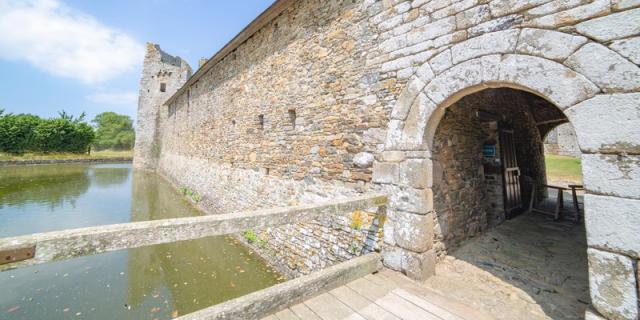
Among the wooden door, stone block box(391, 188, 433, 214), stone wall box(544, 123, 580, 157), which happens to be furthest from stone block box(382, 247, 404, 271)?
stone wall box(544, 123, 580, 157)

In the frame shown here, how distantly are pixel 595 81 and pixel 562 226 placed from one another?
171 inches

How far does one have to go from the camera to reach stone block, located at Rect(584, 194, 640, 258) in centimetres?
167

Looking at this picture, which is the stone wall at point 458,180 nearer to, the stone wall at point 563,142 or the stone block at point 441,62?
the stone block at point 441,62

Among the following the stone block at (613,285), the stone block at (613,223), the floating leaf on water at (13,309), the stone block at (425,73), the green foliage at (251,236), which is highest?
the stone block at (425,73)

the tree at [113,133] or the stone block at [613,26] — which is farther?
the tree at [113,133]

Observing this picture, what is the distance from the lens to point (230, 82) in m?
8.20

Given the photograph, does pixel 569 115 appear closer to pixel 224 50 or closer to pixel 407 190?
pixel 407 190

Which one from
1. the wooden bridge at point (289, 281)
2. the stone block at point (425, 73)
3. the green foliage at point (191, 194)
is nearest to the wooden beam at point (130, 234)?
the wooden bridge at point (289, 281)

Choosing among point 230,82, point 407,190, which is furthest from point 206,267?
point 230,82

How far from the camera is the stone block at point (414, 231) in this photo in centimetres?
285

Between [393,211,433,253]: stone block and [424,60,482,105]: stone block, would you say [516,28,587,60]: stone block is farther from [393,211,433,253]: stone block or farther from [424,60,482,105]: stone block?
[393,211,433,253]: stone block

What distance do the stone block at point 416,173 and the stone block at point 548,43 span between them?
53.2 inches

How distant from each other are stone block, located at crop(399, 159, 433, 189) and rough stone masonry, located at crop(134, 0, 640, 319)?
0.02 meters

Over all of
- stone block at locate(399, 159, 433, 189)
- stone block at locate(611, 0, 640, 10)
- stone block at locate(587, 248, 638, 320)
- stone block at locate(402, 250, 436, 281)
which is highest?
stone block at locate(611, 0, 640, 10)
